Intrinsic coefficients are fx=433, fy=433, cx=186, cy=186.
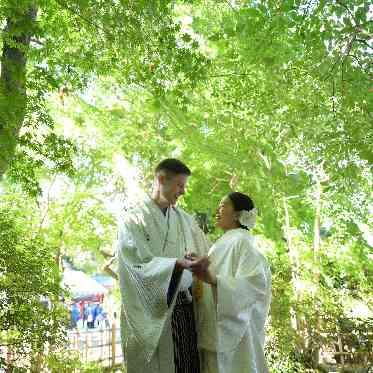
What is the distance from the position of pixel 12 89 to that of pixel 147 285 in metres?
1.62

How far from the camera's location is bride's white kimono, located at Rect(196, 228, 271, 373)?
7.54 ft

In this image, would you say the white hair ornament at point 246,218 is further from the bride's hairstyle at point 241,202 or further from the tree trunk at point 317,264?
the tree trunk at point 317,264

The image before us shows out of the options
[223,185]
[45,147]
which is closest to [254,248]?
[45,147]

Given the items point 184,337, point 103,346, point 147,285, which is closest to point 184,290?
point 184,337

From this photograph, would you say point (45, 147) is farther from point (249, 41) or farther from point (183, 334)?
point (249, 41)

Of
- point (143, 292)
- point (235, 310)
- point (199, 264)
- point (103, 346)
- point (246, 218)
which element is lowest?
point (103, 346)

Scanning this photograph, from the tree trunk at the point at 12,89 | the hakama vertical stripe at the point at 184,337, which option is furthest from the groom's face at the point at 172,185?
the tree trunk at the point at 12,89

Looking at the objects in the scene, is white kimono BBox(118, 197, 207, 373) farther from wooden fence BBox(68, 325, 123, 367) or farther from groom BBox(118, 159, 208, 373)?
wooden fence BBox(68, 325, 123, 367)

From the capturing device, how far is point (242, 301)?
2.32 metres

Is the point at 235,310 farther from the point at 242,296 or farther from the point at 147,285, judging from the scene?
the point at 147,285

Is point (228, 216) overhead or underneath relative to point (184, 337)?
overhead

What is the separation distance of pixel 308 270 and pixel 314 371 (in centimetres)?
132

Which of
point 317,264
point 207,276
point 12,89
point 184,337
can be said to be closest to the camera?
point 207,276

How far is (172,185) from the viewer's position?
2.48m
